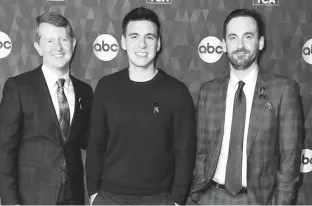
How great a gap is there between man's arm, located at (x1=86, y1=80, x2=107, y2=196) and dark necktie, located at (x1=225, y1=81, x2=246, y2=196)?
30.4 inches

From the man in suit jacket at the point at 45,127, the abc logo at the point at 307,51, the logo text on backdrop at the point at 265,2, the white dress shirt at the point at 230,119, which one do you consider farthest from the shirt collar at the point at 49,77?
the abc logo at the point at 307,51

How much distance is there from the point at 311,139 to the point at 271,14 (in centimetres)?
87

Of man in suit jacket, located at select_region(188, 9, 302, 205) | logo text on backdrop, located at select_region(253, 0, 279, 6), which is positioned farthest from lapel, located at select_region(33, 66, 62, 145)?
logo text on backdrop, located at select_region(253, 0, 279, 6)

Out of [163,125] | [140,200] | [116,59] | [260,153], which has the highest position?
[116,59]

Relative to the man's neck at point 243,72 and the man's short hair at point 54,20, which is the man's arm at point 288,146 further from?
the man's short hair at point 54,20

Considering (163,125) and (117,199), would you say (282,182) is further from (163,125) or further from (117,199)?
(117,199)

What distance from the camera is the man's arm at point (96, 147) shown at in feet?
7.55

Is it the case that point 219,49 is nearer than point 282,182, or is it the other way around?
point 282,182

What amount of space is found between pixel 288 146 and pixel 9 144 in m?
1.65

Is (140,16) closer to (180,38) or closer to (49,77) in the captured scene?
A: (180,38)

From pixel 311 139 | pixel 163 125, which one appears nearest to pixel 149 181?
pixel 163 125

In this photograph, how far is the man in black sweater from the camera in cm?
226

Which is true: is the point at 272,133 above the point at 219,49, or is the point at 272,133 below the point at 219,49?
below

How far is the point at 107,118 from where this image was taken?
231cm
